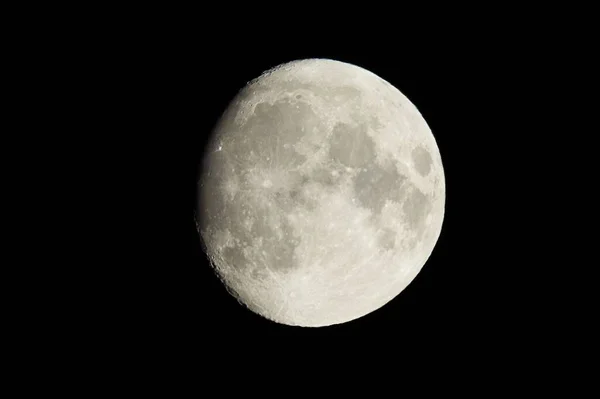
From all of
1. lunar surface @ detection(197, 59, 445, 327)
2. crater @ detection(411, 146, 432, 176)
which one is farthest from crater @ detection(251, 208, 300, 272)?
crater @ detection(411, 146, 432, 176)

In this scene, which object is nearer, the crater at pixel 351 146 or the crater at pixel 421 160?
the crater at pixel 351 146

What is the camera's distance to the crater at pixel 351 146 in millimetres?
3777

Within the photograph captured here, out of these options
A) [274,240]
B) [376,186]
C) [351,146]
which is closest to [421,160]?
[376,186]

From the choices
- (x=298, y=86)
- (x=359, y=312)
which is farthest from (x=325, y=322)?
(x=298, y=86)

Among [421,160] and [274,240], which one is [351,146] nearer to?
[421,160]

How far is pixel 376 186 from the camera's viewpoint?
3830mm

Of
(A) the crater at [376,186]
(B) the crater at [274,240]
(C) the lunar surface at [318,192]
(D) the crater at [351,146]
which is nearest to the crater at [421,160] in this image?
(C) the lunar surface at [318,192]

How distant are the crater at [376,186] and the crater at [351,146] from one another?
0.28ft

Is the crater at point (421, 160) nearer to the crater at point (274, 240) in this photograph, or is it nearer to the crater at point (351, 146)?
the crater at point (351, 146)

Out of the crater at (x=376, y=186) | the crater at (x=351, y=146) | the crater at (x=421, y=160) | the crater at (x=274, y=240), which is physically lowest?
the crater at (x=274, y=240)

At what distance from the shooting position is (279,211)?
3.80 meters

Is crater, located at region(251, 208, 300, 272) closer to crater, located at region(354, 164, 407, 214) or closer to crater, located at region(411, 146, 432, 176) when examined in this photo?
crater, located at region(354, 164, 407, 214)

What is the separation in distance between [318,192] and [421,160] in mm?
960

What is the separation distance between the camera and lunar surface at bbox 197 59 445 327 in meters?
3.78
